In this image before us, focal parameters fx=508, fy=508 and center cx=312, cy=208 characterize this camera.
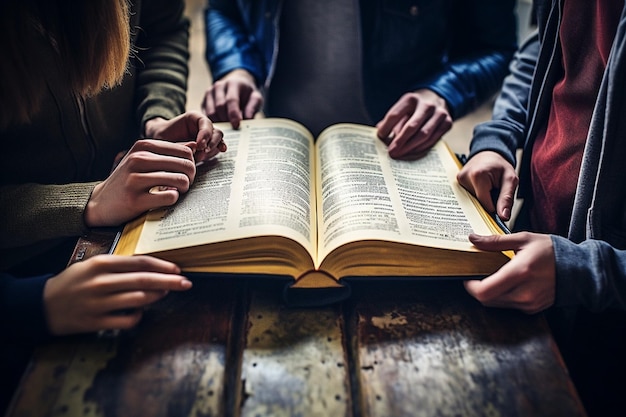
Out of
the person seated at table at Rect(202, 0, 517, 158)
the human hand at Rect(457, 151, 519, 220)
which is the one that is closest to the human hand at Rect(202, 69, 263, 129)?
the person seated at table at Rect(202, 0, 517, 158)

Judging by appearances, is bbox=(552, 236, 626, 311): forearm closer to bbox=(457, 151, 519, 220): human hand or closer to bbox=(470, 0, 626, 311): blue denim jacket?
bbox=(470, 0, 626, 311): blue denim jacket

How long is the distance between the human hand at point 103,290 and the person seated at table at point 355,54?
56cm

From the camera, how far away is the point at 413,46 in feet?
4.19

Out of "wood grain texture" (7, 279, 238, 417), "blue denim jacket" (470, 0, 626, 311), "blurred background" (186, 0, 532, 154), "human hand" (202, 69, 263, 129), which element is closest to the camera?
"wood grain texture" (7, 279, 238, 417)

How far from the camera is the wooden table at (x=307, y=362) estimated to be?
0.57m

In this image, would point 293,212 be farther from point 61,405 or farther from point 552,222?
point 552,222

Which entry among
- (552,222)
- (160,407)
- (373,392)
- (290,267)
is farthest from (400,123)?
(160,407)

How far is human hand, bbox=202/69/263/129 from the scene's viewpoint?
1.06 meters

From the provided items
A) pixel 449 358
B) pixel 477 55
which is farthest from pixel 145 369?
pixel 477 55

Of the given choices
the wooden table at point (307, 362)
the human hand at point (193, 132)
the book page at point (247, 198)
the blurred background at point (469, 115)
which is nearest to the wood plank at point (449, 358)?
the wooden table at point (307, 362)

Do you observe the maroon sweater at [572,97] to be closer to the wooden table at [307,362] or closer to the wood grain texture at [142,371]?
the wooden table at [307,362]

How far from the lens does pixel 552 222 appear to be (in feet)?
2.92

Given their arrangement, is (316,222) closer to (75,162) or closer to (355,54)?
(75,162)

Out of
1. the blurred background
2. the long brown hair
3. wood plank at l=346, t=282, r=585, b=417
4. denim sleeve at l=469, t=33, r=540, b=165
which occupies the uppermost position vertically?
the long brown hair
